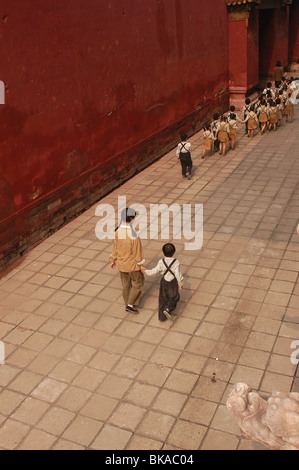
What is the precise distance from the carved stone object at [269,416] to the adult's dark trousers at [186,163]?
8.33m

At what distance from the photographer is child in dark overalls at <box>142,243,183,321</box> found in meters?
6.34

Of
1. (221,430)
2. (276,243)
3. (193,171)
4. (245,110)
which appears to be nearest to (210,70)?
(245,110)

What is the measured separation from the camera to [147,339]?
636 cm

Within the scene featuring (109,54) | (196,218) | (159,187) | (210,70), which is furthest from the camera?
(210,70)

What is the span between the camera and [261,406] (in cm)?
366

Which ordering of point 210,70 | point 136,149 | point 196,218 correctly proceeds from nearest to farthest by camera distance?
point 196,218 < point 136,149 < point 210,70

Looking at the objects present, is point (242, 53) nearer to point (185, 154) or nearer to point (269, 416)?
point (185, 154)

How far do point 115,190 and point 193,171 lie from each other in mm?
2253

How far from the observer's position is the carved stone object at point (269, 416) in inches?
135

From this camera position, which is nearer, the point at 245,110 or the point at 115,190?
the point at 115,190

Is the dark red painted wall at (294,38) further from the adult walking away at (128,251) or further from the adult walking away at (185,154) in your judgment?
the adult walking away at (128,251)

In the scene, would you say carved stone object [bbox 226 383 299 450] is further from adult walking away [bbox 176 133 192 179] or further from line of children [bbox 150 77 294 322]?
adult walking away [bbox 176 133 192 179]

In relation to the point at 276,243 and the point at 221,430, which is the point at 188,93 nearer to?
the point at 276,243
